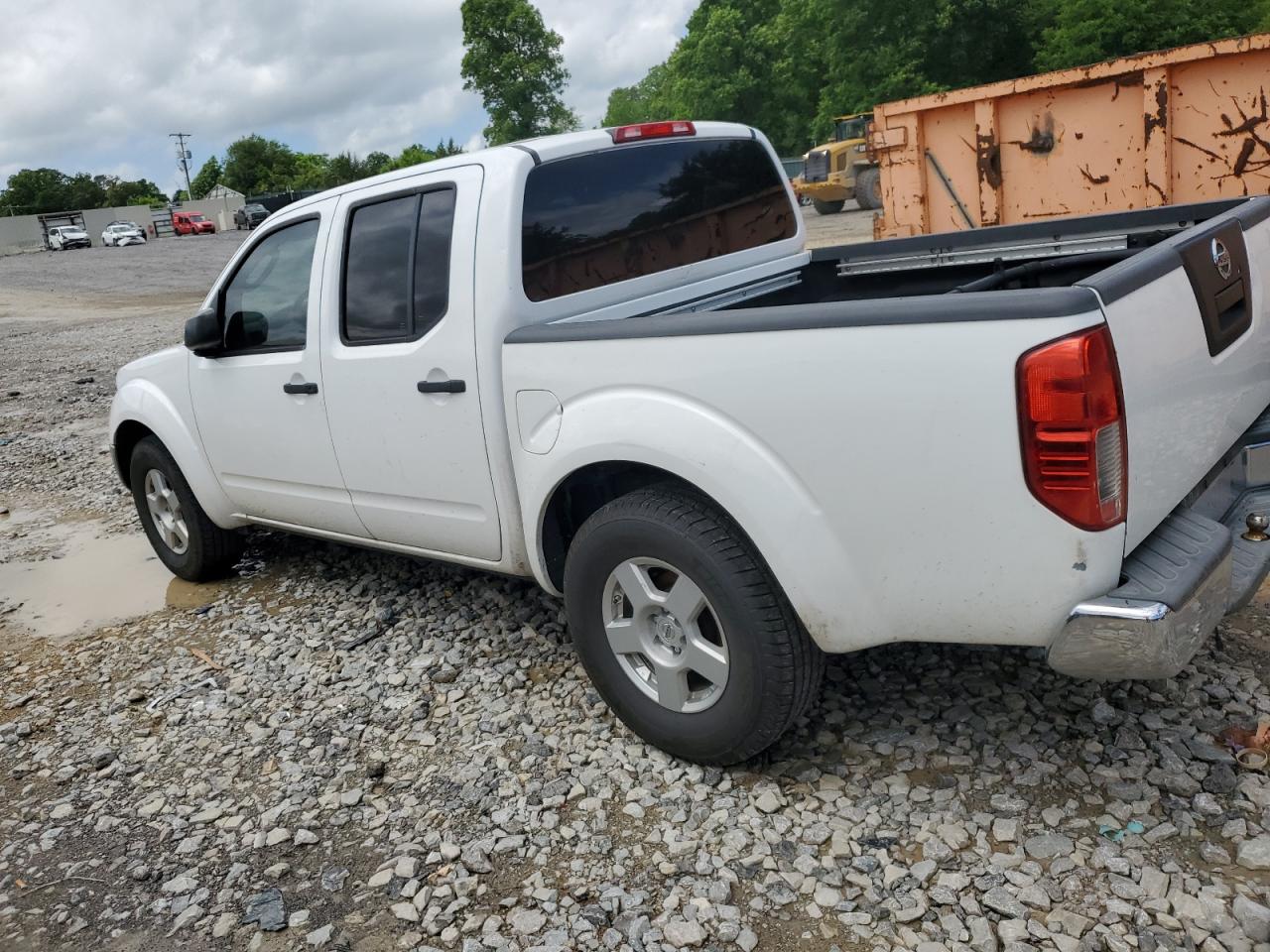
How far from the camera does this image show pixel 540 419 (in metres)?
3.41

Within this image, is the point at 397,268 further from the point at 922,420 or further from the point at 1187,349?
the point at 1187,349

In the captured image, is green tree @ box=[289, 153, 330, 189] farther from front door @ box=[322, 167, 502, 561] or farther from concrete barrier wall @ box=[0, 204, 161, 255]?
front door @ box=[322, 167, 502, 561]

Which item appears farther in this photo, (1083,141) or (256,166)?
(256,166)

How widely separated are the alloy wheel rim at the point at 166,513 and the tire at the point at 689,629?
2998mm

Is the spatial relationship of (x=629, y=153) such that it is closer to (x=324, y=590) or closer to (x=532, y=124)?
(x=324, y=590)

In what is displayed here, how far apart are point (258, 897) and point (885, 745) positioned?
1871 mm

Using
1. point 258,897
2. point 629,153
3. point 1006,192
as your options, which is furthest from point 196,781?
point 1006,192

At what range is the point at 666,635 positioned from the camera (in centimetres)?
325

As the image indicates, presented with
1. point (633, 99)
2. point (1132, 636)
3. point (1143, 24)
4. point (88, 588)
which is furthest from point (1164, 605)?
point (633, 99)

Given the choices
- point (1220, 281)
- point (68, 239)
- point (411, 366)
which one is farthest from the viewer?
point (68, 239)

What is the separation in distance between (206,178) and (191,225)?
194 ft

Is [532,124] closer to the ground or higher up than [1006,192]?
higher up

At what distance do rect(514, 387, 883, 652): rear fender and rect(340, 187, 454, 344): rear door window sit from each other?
921 millimetres

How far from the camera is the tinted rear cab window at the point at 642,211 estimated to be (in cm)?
367
